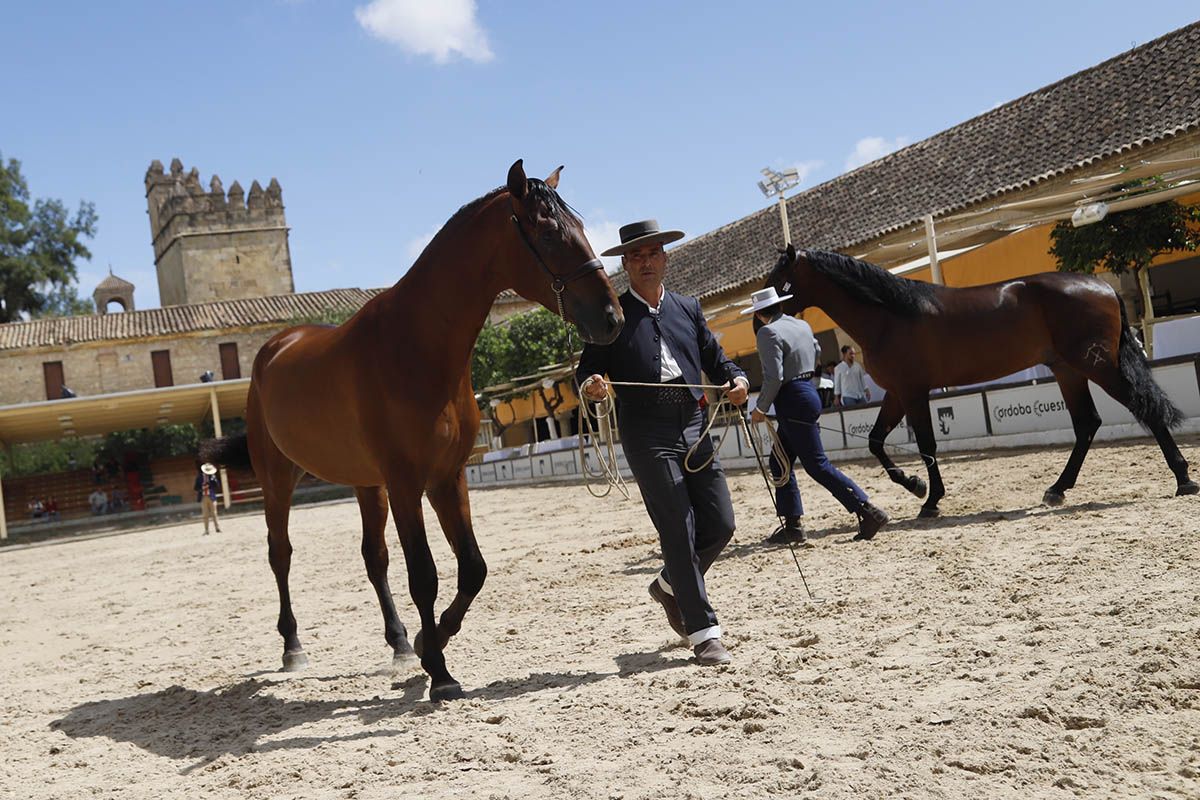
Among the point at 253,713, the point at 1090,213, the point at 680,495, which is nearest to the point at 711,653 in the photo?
the point at 680,495

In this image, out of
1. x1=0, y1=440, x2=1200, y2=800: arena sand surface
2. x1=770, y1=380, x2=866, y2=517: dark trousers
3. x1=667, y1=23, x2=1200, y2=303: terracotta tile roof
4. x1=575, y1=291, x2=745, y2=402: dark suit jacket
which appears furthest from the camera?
x1=667, y1=23, x2=1200, y2=303: terracotta tile roof

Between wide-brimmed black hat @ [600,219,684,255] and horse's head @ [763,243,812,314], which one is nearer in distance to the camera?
wide-brimmed black hat @ [600,219,684,255]

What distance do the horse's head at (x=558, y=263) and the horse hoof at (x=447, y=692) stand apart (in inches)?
63.3

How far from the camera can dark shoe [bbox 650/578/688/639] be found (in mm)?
4984

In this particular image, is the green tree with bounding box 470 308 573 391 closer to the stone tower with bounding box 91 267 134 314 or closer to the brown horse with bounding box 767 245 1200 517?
the brown horse with bounding box 767 245 1200 517

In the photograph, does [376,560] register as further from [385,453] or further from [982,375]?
[982,375]

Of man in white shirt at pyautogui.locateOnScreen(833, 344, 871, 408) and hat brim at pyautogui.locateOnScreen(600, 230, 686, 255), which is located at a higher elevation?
hat brim at pyautogui.locateOnScreen(600, 230, 686, 255)

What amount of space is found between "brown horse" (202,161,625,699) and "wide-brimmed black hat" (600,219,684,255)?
341 mm

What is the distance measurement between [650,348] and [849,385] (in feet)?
43.7

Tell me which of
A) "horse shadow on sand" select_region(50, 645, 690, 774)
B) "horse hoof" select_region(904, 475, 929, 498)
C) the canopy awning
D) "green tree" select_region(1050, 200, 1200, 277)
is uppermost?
the canopy awning

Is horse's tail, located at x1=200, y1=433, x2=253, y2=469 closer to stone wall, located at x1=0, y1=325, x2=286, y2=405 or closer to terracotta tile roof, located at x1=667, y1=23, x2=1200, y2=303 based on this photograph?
terracotta tile roof, located at x1=667, y1=23, x2=1200, y2=303

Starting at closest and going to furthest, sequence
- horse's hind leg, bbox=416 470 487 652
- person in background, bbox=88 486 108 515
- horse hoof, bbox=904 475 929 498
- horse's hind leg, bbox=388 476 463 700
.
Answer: horse's hind leg, bbox=388 476 463 700 < horse's hind leg, bbox=416 470 487 652 < horse hoof, bbox=904 475 929 498 < person in background, bbox=88 486 108 515

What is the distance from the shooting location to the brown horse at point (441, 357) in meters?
4.59

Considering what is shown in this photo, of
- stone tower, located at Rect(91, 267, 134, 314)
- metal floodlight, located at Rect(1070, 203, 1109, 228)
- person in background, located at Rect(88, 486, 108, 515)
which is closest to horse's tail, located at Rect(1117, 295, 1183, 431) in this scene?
metal floodlight, located at Rect(1070, 203, 1109, 228)
